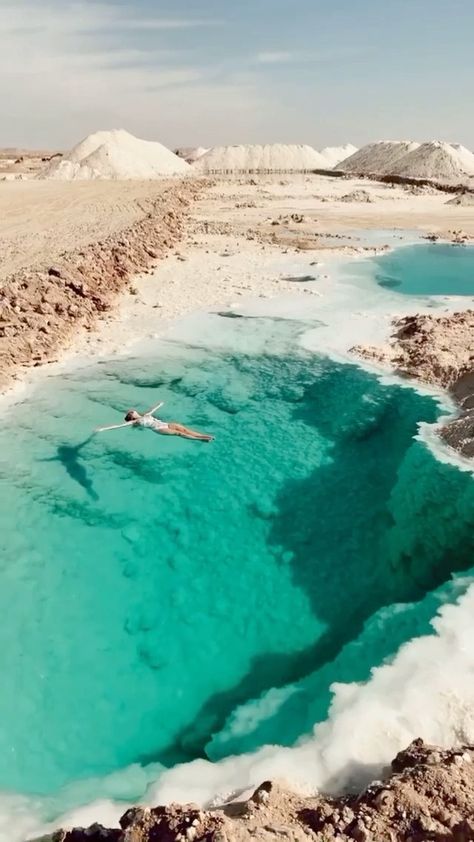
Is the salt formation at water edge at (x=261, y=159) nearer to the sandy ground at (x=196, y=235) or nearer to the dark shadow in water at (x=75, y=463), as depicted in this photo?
the sandy ground at (x=196, y=235)

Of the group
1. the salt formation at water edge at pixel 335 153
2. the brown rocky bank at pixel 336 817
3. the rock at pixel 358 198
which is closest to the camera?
the brown rocky bank at pixel 336 817

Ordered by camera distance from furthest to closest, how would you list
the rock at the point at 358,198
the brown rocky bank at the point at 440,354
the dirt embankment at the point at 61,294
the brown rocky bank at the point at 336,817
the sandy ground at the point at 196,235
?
the rock at the point at 358,198 → the sandy ground at the point at 196,235 → the dirt embankment at the point at 61,294 → the brown rocky bank at the point at 440,354 → the brown rocky bank at the point at 336,817

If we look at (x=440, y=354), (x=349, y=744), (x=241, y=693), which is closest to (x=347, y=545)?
(x=241, y=693)

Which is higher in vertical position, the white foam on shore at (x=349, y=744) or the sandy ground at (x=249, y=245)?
the sandy ground at (x=249, y=245)

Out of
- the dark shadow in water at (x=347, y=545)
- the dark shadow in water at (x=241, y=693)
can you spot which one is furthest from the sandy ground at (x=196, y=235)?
the dark shadow in water at (x=241, y=693)

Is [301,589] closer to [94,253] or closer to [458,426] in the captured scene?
[458,426]

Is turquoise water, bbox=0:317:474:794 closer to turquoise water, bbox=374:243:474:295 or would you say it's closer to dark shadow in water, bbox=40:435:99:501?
dark shadow in water, bbox=40:435:99:501

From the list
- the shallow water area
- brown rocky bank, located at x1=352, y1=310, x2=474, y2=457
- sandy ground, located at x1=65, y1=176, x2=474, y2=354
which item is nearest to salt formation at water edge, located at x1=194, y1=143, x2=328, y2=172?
sandy ground, located at x1=65, y1=176, x2=474, y2=354
